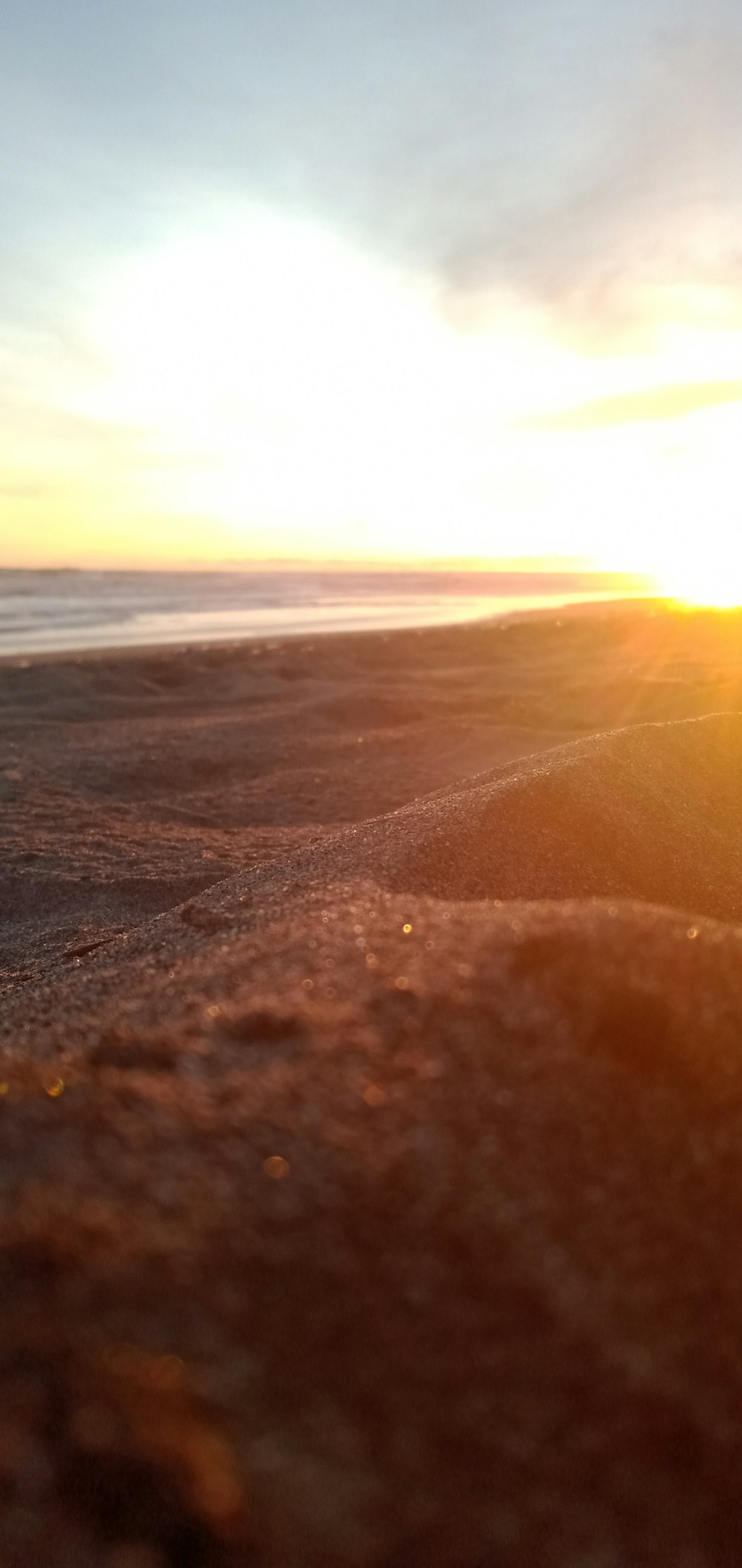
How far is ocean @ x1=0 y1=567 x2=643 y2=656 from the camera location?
16.5 meters

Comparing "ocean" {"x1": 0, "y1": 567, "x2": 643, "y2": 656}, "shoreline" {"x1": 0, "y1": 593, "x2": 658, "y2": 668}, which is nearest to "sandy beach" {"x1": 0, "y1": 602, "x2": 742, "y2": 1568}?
"shoreline" {"x1": 0, "y1": 593, "x2": 658, "y2": 668}

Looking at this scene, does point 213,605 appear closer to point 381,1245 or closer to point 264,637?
point 264,637

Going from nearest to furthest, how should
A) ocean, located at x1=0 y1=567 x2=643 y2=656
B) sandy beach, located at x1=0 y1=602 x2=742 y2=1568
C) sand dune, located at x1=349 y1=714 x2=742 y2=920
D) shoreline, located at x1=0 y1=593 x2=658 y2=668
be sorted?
sandy beach, located at x1=0 y1=602 x2=742 y2=1568
sand dune, located at x1=349 y1=714 x2=742 y2=920
shoreline, located at x1=0 y1=593 x2=658 y2=668
ocean, located at x1=0 y1=567 x2=643 y2=656

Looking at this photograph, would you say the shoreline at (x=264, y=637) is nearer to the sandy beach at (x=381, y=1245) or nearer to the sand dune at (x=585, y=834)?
the sand dune at (x=585, y=834)

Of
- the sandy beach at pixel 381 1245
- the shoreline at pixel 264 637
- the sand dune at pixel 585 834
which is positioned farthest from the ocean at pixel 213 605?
the sandy beach at pixel 381 1245

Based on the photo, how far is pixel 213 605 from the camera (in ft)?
85.0

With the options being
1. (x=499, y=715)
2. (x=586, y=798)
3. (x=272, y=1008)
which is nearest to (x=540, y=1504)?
(x=272, y=1008)

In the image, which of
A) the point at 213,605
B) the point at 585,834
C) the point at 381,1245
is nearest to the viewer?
the point at 381,1245

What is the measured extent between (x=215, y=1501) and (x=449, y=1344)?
0.77ft

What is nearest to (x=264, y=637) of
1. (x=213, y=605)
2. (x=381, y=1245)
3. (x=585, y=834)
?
(x=213, y=605)

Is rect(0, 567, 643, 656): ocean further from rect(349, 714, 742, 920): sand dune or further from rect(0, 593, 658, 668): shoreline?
rect(349, 714, 742, 920): sand dune

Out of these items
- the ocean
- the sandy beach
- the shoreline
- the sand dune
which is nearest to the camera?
the sandy beach

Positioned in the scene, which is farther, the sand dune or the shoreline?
the shoreline

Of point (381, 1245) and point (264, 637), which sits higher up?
point (264, 637)
